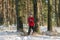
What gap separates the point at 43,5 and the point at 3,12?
839 centimetres

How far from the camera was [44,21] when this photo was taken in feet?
157

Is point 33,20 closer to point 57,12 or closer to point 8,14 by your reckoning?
point 57,12

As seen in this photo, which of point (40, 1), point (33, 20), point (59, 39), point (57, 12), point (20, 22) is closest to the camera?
point (59, 39)

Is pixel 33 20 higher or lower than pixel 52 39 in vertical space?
higher

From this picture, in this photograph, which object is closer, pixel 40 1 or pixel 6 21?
pixel 40 1

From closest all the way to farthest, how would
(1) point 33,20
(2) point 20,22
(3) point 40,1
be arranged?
(1) point 33,20 → (2) point 20,22 → (3) point 40,1

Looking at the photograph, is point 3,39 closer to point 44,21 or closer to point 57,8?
point 57,8

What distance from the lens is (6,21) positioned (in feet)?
154

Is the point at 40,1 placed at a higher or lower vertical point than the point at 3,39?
higher

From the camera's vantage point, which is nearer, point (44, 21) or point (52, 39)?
point (52, 39)

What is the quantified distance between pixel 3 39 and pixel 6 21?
30.4 metres

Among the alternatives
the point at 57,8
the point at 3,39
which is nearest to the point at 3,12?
the point at 57,8

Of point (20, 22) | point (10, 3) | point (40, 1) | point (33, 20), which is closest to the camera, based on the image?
point (33, 20)

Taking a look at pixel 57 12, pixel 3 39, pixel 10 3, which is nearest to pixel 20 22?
pixel 3 39
